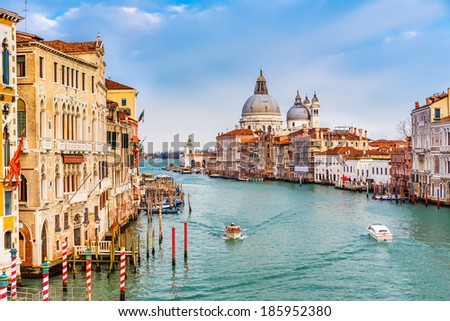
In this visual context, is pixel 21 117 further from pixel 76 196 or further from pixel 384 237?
pixel 384 237

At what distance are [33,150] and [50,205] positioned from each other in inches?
A: 26.2

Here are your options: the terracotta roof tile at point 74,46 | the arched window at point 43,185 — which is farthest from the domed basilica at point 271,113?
the arched window at point 43,185

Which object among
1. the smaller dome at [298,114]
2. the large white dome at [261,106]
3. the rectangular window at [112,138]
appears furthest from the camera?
the large white dome at [261,106]

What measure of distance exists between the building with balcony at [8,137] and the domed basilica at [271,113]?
41.0 m

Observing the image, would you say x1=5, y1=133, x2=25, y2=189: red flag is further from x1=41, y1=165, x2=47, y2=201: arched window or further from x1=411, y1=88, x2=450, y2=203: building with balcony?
x1=411, y1=88, x2=450, y2=203: building with balcony

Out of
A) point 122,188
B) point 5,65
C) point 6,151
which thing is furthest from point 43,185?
point 122,188

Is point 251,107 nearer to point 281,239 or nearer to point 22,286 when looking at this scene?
point 281,239

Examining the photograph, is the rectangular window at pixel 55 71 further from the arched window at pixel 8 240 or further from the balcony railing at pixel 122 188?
the balcony railing at pixel 122 188

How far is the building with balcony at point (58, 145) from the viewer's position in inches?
257

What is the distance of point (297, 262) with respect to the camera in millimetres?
8031

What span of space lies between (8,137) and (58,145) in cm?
118

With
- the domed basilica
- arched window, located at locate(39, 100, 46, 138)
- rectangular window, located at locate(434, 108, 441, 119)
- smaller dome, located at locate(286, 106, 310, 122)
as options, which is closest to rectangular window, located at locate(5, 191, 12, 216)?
arched window, located at locate(39, 100, 46, 138)

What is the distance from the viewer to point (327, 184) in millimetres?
27219

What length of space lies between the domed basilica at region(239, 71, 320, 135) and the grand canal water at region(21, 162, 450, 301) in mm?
34076
